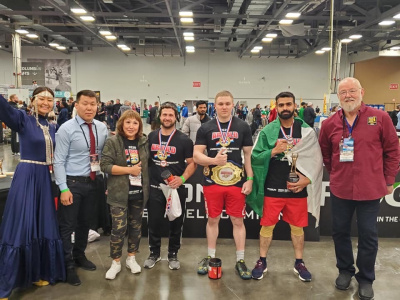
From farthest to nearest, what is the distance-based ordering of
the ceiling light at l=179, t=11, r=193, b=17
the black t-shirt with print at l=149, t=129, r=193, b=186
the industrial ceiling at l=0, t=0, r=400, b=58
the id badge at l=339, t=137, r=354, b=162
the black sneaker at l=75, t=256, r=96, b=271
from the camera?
1. the industrial ceiling at l=0, t=0, r=400, b=58
2. the ceiling light at l=179, t=11, r=193, b=17
3. the black sneaker at l=75, t=256, r=96, b=271
4. the black t-shirt with print at l=149, t=129, r=193, b=186
5. the id badge at l=339, t=137, r=354, b=162

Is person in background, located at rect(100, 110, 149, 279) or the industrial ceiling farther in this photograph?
the industrial ceiling

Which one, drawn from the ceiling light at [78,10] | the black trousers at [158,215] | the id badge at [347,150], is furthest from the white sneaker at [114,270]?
the ceiling light at [78,10]

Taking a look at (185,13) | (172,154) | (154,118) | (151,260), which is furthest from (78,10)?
(151,260)

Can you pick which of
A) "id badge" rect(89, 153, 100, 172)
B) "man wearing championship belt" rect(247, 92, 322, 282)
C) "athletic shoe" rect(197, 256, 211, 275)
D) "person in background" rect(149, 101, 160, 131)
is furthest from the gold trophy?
"person in background" rect(149, 101, 160, 131)

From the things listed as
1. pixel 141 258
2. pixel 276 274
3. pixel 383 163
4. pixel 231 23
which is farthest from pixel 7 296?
pixel 231 23

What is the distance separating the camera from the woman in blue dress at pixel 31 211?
2.50m

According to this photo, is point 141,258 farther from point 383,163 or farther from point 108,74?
point 108,74

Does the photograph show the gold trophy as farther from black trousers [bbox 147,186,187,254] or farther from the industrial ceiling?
the industrial ceiling

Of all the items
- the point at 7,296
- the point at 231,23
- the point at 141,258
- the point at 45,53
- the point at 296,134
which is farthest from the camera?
the point at 45,53

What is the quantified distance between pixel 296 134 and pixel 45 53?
23.6 metres

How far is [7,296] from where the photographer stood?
246 centimetres

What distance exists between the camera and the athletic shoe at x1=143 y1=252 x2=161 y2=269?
10.3 feet

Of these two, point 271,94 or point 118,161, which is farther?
point 271,94

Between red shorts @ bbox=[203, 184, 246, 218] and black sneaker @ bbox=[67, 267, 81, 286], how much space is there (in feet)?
4.06
